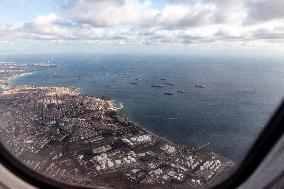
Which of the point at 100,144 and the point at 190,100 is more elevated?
the point at 100,144

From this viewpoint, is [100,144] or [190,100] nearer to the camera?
[100,144]

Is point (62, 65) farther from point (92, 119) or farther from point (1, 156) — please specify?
point (1, 156)

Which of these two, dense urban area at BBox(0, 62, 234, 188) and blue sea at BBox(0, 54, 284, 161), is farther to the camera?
blue sea at BBox(0, 54, 284, 161)

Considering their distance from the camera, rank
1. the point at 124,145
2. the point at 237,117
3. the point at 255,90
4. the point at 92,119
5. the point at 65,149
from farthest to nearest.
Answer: the point at 255,90, the point at 237,117, the point at 92,119, the point at 124,145, the point at 65,149

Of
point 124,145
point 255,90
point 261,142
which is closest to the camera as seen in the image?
point 261,142

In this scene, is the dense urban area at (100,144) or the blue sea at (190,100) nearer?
the dense urban area at (100,144)

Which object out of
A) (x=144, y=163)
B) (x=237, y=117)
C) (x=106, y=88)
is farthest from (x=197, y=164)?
(x=106, y=88)

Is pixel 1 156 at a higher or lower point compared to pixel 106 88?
higher

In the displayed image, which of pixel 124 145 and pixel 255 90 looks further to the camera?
pixel 255 90

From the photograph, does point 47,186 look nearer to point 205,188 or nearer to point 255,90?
point 205,188

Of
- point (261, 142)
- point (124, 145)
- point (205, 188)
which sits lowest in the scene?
point (124, 145)
